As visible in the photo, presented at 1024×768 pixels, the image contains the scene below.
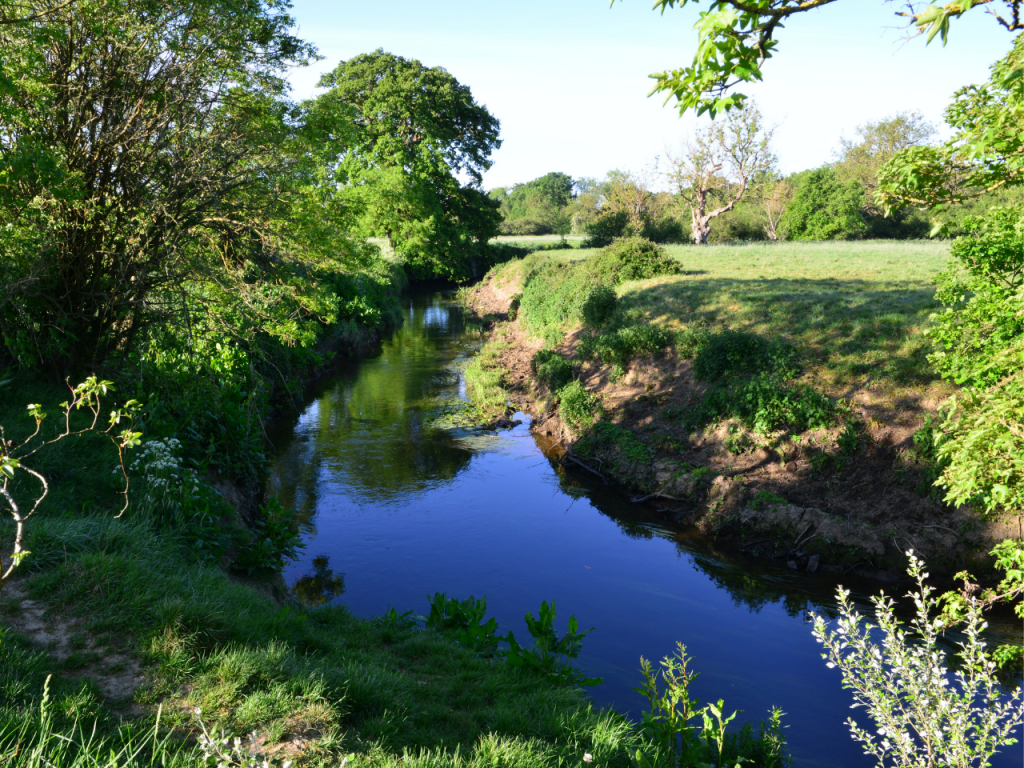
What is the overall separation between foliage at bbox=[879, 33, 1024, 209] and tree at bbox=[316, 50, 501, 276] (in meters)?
34.9

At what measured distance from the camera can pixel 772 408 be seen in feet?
36.2

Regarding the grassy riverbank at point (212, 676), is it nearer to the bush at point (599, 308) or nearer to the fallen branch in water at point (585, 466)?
the fallen branch in water at point (585, 466)

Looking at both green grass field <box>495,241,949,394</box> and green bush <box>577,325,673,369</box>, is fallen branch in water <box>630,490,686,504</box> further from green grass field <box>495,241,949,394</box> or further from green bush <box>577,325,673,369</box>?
green bush <box>577,325,673,369</box>

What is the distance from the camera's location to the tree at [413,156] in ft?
129

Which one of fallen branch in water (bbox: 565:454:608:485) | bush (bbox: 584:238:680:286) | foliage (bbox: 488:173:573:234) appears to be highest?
foliage (bbox: 488:173:573:234)

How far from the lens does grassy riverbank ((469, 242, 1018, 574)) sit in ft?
29.7

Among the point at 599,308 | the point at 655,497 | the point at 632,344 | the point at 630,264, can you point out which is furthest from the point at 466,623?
the point at 630,264

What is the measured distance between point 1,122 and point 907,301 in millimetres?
16285

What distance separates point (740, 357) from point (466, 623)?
829 cm

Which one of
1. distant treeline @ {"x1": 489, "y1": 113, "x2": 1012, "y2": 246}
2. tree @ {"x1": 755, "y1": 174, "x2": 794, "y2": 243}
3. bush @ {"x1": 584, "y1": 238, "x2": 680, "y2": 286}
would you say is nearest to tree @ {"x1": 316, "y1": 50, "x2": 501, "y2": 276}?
distant treeline @ {"x1": 489, "y1": 113, "x2": 1012, "y2": 246}

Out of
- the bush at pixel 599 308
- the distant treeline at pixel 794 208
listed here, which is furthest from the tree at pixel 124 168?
the distant treeline at pixel 794 208

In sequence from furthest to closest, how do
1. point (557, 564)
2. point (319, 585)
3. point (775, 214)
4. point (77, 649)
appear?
point (775, 214), point (557, 564), point (319, 585), point (77, 649)

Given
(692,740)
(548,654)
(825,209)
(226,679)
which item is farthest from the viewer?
(825,209)

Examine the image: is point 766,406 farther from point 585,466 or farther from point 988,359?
point 988,359
